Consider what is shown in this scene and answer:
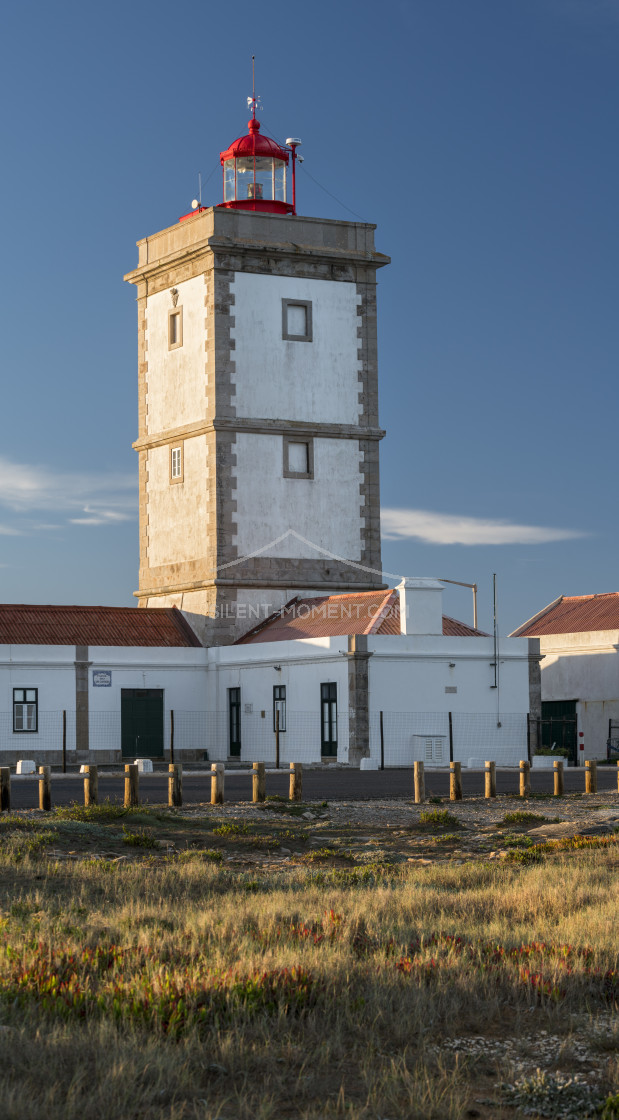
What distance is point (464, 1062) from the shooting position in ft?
22.4

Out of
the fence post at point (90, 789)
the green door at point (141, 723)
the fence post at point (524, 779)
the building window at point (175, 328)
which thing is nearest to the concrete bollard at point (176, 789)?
the fence post at point (90, 789)

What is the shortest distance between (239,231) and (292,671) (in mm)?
14032

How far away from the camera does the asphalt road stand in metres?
24.3

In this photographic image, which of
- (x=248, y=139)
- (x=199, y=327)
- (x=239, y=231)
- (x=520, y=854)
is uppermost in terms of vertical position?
(x=248, y=139)

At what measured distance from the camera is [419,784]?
23000 mm

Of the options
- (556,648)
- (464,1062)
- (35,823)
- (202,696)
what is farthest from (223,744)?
(464,1062)

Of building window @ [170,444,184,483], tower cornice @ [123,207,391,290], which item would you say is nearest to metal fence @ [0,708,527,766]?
building window @ [170,444,184,483]

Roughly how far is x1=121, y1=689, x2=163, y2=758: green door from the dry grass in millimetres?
25268

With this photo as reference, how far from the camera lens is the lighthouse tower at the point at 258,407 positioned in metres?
41.8

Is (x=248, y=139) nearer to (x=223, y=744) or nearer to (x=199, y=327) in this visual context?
(x=199, y=327)

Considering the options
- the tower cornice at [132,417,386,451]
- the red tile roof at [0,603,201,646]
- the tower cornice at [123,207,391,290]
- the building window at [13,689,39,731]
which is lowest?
the building window at [13,689,39,731]

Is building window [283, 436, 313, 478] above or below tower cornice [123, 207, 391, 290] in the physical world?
below

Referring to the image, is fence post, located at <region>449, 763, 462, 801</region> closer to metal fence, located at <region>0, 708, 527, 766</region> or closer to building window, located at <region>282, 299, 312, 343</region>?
metal fence, located at <region>0, 708, 527, 766</region>

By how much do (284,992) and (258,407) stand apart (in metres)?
35.2
